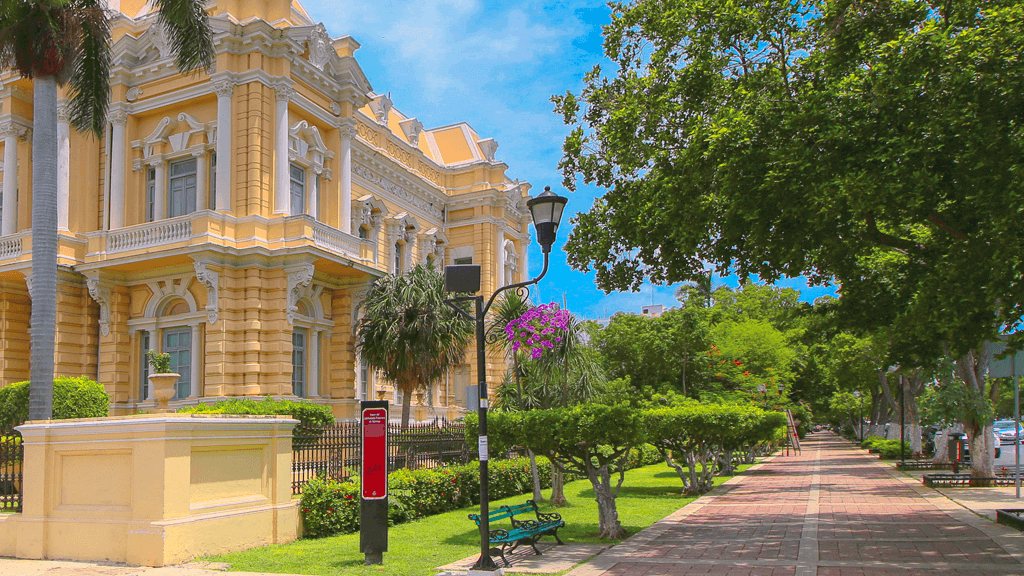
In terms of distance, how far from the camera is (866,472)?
89.1ft

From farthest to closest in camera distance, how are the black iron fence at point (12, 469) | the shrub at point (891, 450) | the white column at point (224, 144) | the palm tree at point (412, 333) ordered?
the shrub at point (891, 450) < the palm tree at point (412, 333) < the white column at point (224, 144) < the black iron fence at point (12, 469)

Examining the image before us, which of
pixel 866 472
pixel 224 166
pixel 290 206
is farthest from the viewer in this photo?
pixel 866 472

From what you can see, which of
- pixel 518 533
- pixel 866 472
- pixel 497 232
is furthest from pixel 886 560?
pixel 497 232

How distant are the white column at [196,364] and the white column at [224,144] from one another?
3.63 metres

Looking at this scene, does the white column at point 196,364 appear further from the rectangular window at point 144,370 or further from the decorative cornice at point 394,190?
the decorative cornice at point 394,190

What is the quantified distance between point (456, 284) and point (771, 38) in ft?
21.6

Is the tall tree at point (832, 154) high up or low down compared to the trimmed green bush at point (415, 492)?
up

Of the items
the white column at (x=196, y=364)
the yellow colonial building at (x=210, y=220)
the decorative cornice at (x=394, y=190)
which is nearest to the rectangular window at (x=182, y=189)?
the yellow colonial building at (x=210, y=220)

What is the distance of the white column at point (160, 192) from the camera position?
80.2ft

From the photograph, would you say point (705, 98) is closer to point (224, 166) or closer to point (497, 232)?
point (224, 166)

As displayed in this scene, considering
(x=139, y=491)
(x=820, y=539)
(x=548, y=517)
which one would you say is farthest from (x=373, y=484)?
(x=820, y=539)

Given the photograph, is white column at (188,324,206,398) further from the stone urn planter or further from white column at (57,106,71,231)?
the stone urn planter

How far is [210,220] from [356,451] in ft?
31.9

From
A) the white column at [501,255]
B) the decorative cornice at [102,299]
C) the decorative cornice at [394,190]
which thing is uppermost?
the decorative cornice at [394,190]
